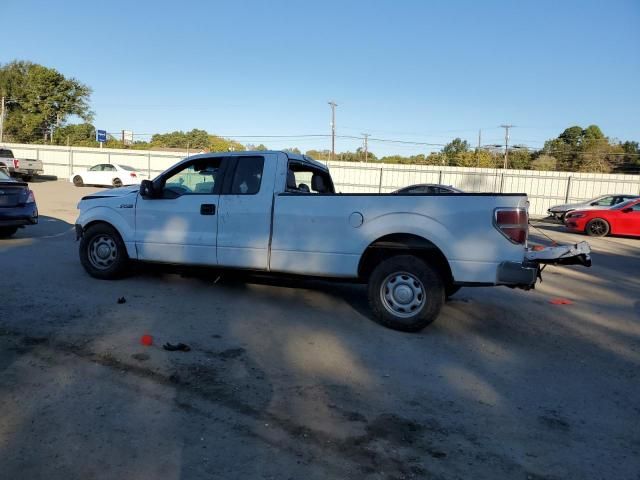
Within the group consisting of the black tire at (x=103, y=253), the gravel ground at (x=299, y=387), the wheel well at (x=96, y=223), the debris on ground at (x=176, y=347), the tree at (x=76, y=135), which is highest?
the tree at (x=76, y=135)

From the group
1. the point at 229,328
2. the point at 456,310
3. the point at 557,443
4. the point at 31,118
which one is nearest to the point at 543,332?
the point at 456,310

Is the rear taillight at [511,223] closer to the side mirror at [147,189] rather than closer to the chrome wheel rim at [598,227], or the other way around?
the side mirror at [147,189]

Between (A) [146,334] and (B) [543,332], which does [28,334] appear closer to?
(A) [146,334]

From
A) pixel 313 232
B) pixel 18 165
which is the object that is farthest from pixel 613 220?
pixel 18 165

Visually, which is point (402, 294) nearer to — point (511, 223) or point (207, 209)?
point (511, 223)

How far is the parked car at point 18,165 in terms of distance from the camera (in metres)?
28.9

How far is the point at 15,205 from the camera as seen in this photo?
1030cm

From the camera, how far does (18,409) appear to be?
3408 millimetres

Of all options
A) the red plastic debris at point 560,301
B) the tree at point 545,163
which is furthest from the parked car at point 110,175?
the tree at point 545,163

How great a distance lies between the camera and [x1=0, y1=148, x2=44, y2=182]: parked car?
94.7 feet

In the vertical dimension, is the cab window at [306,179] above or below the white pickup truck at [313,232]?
above

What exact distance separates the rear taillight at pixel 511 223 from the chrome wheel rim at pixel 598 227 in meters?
14.4

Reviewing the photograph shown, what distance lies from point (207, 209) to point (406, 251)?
2.52 meters

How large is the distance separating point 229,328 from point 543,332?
3.51 metres
